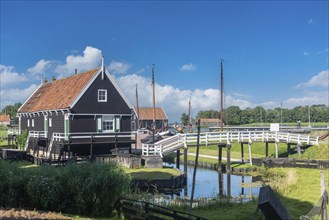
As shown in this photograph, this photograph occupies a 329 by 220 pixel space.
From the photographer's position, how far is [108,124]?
33594 millimetres

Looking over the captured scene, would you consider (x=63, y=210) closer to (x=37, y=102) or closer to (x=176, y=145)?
(x=176, y=145)

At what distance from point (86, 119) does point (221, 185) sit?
13534mm

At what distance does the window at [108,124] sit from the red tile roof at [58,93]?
367cm

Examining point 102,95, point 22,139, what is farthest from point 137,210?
point 22,139

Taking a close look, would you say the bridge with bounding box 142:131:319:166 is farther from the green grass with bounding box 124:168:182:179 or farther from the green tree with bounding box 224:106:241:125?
the green tree with bounding box 224:106:241:125

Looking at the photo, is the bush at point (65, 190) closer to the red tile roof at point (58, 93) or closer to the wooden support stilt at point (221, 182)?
the wooden support stilt at point (221, 182)

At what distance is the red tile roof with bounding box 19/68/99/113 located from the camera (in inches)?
1288

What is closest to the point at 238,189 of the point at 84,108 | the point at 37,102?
the point at 84,108

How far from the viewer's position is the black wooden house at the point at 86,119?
31.5 metres

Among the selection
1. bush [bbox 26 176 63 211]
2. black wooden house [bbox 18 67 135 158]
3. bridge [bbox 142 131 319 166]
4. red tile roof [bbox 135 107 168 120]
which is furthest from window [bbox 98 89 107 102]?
red tile roof [bbox 135 107 168 120]

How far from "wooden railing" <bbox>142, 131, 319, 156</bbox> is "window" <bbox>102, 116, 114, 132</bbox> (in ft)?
13.6

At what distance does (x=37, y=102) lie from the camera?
40.2 metres

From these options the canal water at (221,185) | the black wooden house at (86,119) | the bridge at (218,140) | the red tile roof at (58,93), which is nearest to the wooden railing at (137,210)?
the canal water at (221,185)

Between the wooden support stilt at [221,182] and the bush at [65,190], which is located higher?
the bush at [65,190]
